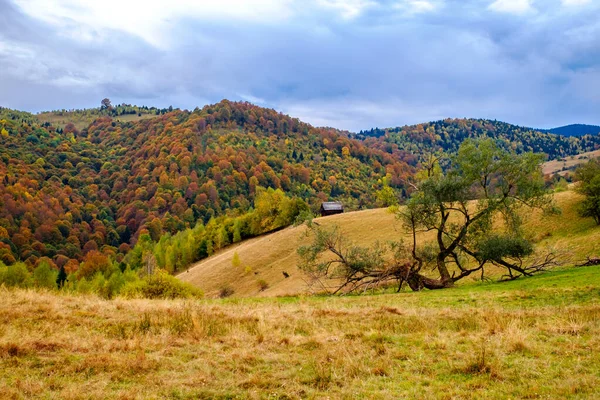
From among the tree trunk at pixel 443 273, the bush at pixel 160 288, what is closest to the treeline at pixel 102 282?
the bush at pixel 160 288

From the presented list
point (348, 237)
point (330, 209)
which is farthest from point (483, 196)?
point (330, 209)

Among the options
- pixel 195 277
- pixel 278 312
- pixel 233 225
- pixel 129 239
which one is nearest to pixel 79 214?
pixel 129 239

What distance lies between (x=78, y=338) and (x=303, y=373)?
6072mm

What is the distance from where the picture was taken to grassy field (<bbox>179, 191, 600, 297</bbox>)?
38594 mm

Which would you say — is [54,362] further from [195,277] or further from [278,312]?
[195,277]

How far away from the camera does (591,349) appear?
Answer: 8922mm

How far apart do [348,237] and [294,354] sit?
57422mm

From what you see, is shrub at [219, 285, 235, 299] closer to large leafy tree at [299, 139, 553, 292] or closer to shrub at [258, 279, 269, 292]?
shrub at [258, 279, 269, 292]

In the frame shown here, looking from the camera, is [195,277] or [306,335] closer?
[306,335]

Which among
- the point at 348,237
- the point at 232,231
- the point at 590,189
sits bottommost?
the point at 348,237

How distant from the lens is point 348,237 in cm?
6625

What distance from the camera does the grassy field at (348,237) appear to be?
38.6 m

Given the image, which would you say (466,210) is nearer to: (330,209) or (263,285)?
(263,285)

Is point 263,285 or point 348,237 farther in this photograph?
point 348,237
